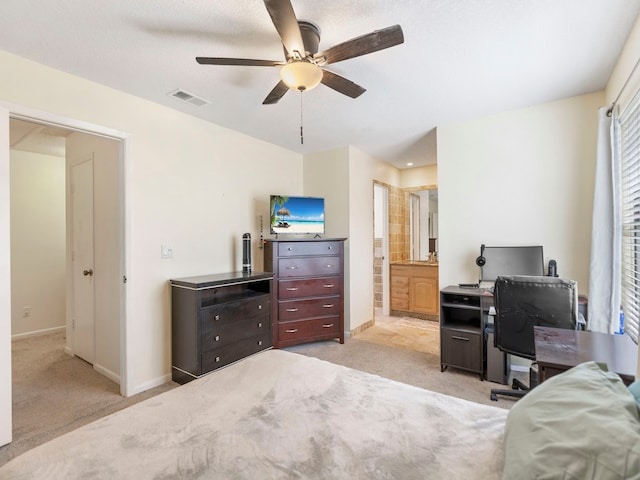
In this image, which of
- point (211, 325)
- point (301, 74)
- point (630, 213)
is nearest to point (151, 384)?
point (211, 325)

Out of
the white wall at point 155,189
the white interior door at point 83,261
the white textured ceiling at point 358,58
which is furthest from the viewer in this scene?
the white interior door at point 83,261

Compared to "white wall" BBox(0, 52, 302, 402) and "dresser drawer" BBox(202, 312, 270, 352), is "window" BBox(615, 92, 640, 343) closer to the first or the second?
"dresser drawer" BBox(202, 312, 270, 352)

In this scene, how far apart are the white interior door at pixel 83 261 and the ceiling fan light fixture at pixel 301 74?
8.33ft

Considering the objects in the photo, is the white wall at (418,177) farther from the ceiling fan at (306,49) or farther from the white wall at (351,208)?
the ceiling fan at (306,49)

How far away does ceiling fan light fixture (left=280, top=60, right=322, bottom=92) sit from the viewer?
177cm

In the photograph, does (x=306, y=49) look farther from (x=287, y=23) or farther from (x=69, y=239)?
(x=69, y=239)

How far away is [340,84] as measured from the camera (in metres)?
2.10

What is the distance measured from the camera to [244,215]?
3791mm

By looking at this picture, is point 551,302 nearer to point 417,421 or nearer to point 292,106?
point 417,421

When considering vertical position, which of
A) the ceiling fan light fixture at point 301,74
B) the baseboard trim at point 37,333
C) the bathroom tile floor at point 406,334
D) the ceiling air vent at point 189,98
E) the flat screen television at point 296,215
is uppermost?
the ceiling air vent at point 189,98

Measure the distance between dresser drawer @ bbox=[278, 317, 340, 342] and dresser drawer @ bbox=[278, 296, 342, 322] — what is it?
7 cm

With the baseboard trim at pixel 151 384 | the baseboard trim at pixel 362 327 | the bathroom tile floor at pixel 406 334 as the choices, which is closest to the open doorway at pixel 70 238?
the baseboard trim at pixel 151 384

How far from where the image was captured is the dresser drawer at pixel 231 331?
2.77m

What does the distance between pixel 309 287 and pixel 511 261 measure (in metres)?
2.15
